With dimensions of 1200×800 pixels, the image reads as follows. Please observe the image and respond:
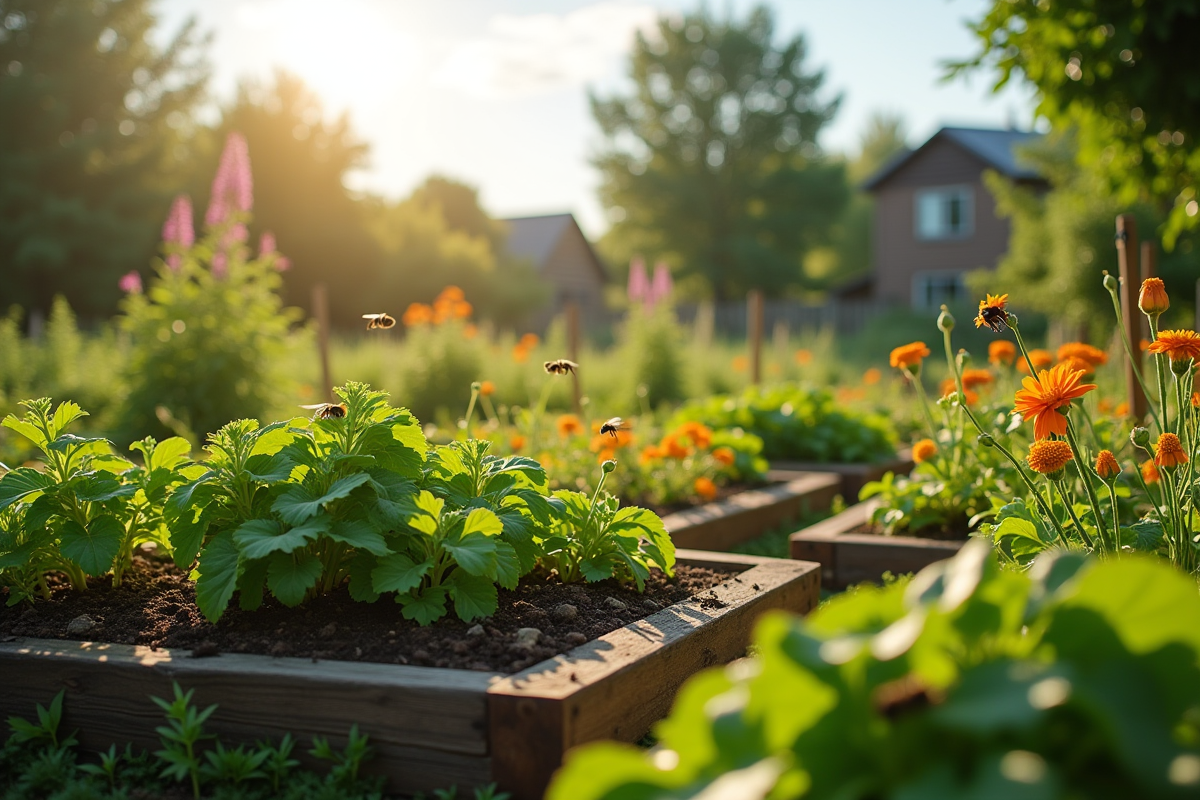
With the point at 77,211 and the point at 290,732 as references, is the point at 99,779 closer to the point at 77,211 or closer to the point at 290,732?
the point at 290,732

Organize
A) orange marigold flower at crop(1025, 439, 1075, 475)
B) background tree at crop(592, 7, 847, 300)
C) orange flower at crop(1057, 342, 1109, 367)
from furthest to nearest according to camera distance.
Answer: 1. background tree at crop(592, 7, 847, 300)
2. orange flower at crop(1057, 342, 1109, 367)
3. orange marigold flower at crop(1025, 439, 1075, 475)

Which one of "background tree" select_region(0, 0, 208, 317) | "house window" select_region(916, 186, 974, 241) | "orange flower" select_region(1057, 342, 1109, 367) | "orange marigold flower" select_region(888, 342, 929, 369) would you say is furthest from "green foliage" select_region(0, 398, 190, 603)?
"house window" select_region(916, 186, 974, 241)

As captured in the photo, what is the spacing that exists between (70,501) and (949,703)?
226cm

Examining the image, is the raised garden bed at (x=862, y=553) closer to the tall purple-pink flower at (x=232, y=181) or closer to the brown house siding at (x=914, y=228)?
the tall purple-pink flower at (x=232, y=181)

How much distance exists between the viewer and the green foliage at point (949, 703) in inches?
34.7

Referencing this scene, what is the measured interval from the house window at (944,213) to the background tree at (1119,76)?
66.3 feet

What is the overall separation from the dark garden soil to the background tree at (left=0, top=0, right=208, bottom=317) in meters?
18.9

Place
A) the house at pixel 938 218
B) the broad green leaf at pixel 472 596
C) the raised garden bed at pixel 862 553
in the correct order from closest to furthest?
the broad green leaf at pixel 472 596 < the raised garden bed at pixel 862 553 < the house at pixel 938 218

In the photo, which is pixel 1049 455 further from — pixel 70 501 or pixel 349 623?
pixel 70 501

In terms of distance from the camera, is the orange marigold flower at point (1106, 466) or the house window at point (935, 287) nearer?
the orange marigold flower at point (1106, 466)

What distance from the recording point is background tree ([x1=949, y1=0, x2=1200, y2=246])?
5332 millimetres

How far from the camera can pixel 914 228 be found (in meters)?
25.8

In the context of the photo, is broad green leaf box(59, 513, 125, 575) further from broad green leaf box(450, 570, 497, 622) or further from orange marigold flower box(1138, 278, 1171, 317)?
orange marigold flower box(1138, 278, 1171, 317)

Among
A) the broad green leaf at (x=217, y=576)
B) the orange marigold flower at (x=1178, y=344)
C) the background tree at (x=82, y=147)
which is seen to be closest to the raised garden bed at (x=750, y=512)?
the broad green leaf at (x=217, y=576)
